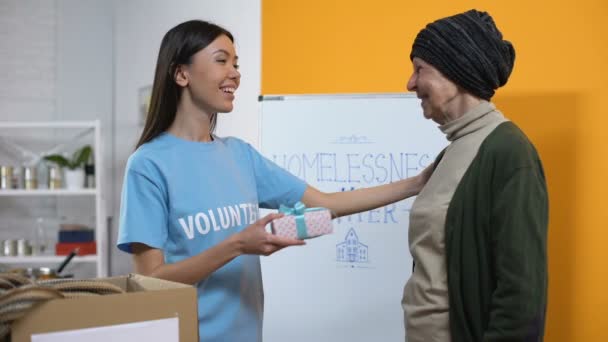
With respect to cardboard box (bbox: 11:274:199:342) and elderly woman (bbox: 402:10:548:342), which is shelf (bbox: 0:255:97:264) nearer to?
elderly woman (bbox: 402:10:548:342)

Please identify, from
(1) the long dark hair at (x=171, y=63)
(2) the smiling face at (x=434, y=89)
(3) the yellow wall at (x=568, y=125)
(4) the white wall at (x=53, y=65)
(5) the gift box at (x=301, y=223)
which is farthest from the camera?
(4) the white wall at (x=53, y=65)

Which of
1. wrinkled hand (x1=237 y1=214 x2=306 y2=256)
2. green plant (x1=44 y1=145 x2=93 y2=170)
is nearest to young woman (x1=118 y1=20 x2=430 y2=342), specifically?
wrinkled hand (x1=237 y1=214 x2=306 y2=256)

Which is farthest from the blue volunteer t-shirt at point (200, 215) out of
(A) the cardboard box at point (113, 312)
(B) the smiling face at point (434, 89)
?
(A) the cardboard box at point (113, 312)

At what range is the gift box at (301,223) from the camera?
1211 mm

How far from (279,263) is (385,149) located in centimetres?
61

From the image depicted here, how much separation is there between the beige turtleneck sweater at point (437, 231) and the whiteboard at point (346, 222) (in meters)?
0.91

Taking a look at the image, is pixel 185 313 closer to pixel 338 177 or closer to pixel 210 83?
pixel 210 83

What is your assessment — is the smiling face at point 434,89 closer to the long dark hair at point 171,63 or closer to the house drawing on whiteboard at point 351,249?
the long dark hair at point 171,63

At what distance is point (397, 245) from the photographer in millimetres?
2244

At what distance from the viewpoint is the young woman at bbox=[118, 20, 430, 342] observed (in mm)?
1315

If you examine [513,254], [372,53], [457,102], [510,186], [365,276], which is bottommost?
[365,276]

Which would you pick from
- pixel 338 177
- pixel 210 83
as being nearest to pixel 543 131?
pixel 338 177

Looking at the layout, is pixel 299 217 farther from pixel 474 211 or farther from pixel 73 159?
pixel 73 159

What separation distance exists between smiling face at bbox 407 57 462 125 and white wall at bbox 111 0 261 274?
1480 millimetres
